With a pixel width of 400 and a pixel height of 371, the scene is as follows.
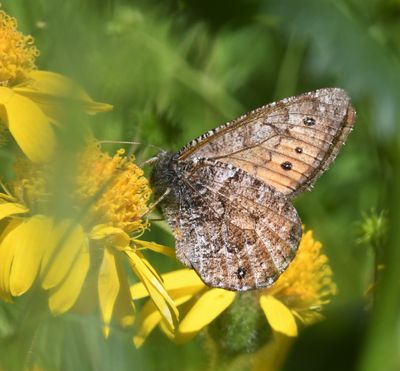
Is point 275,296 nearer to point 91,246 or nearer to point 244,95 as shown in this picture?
point 91,246

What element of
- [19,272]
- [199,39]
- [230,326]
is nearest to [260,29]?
[199,39]

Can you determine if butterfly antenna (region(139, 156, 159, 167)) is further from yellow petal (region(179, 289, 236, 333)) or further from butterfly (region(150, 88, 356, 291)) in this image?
yellow petal (region(179, 289, 236, 333))

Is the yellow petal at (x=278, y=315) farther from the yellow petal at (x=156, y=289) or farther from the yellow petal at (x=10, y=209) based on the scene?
the yellow petal at (x=10, y=209)

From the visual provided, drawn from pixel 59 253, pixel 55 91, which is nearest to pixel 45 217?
pixel 59 253

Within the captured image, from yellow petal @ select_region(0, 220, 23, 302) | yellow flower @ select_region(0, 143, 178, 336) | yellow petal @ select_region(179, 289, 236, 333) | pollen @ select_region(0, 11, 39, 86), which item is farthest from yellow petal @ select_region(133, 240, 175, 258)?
pollen @ select_region(0, 11, 39, 86)

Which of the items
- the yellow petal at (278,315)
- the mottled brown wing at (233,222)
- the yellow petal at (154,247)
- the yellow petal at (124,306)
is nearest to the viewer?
the yellow petal at (124,306)

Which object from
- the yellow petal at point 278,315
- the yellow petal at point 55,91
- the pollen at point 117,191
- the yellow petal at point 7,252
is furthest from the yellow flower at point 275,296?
the yellow petal at point 55,91
